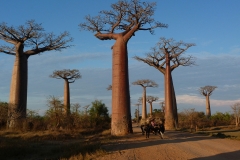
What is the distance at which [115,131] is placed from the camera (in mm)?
13844

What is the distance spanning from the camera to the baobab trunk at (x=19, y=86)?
16875mm

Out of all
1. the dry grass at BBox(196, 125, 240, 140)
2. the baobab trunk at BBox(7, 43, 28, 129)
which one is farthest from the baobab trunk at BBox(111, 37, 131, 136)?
the baobab trunk at BBox(7, 43, 28, 129)

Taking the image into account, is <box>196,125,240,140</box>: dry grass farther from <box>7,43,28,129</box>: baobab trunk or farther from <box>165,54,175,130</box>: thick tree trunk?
<box>7,43,28,129</box>: baobab trunk

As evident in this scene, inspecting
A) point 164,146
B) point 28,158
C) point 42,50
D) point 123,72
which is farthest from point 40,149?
point 42,50

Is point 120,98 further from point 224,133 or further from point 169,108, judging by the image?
point 169,108

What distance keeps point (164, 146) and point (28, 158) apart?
3.82 m

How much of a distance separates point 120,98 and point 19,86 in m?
6.64

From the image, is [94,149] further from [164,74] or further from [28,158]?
[164,74]

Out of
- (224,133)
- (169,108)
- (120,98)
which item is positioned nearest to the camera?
(120,98)

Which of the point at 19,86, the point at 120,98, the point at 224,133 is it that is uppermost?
the point at 19,86

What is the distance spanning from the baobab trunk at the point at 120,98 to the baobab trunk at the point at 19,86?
5.34 m

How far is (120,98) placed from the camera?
45.5 feet

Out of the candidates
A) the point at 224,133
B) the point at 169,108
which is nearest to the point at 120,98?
the point at 224,133

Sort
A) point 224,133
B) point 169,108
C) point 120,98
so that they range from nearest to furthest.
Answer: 1. point 120,98
2. point 224,133
3. point 169,108
